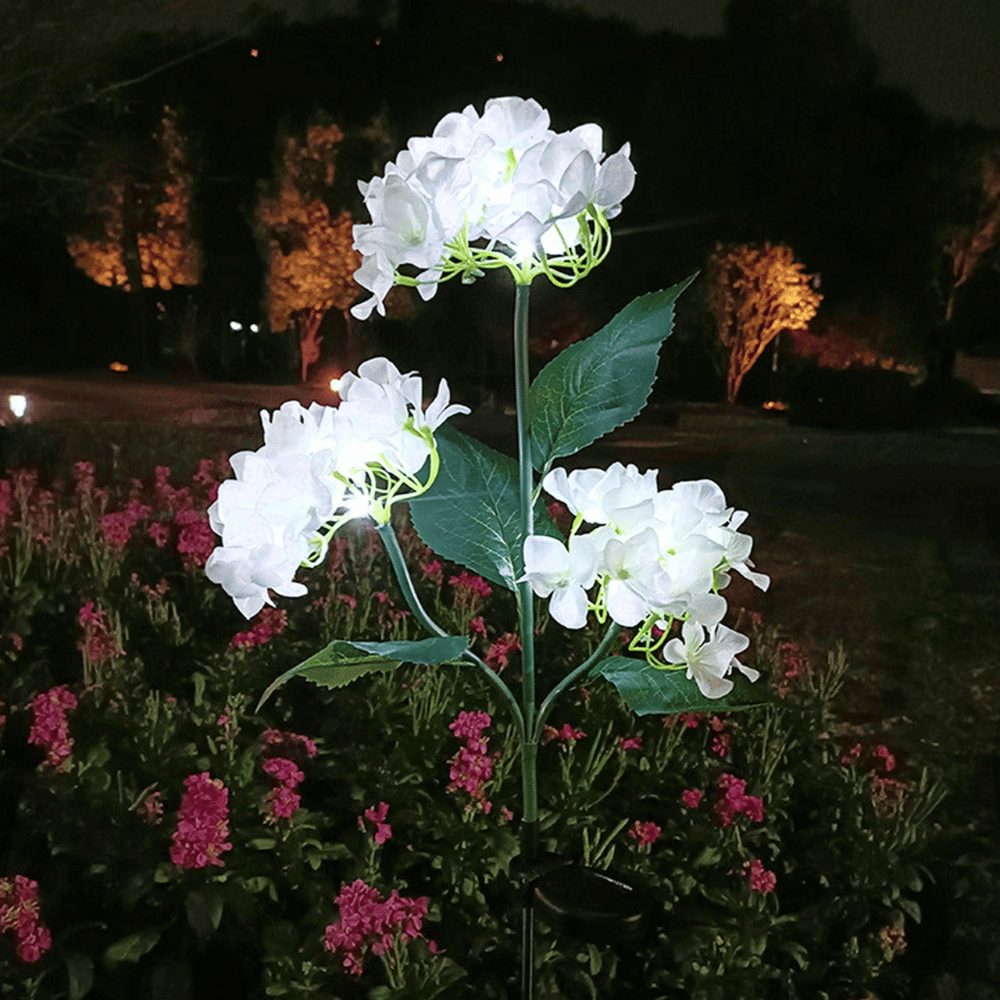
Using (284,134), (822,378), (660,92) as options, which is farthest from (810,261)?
(284,134)

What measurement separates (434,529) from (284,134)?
2.30 ft

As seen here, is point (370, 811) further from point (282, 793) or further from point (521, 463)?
point (521, 463)

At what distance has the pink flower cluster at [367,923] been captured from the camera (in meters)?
0.86

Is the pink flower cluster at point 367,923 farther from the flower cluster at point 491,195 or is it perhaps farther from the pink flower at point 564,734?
the flower cluster at point 491,195

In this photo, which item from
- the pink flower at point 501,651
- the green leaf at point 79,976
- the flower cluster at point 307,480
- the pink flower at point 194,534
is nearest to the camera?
the flower cluster at point 307,480

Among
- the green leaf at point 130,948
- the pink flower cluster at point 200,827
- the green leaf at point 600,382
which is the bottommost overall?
the green leaf at point 130,948

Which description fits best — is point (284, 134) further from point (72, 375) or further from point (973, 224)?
point (973, 224)

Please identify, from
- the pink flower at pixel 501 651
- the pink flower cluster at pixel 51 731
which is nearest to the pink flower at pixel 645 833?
the pink flower at pixel 501 651

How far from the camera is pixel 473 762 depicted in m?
Result: 0.99

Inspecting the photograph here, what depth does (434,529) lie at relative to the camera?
0.48 meters

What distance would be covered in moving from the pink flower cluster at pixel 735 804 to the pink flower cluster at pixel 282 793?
0.44 metres

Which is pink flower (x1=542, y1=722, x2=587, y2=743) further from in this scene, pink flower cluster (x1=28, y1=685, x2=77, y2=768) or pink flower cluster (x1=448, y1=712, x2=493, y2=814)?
pink flower cluster (x1=28, y1=685, x2=77, y2=768)

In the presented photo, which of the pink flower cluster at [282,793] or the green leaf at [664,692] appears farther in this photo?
the pink flower cluster at [282,793]

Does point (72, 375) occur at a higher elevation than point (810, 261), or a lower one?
lower
